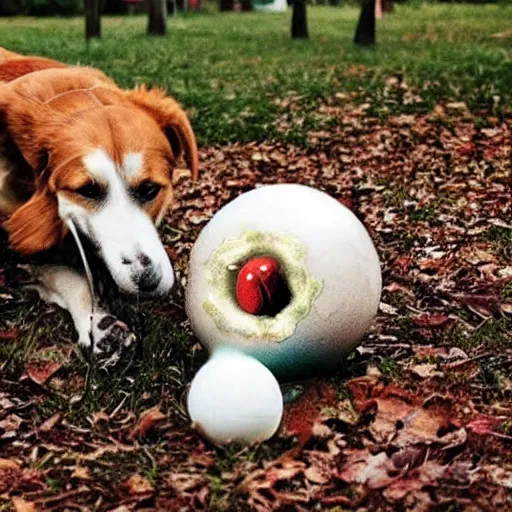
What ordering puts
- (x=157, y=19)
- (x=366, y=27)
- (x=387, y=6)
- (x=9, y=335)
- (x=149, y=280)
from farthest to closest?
(x=387, y=6), (x=157, y=19), (x=366, y=27), (x=9, y=335), (x=149, y=280)

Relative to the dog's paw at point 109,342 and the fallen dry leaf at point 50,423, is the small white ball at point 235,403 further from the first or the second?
the dog's paw at point 109,342

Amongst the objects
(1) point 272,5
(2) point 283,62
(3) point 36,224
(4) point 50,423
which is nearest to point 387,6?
(1) point 272,5

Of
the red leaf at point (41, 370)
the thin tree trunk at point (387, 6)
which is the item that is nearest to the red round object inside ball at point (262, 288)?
the red leaf at point (41, 370)

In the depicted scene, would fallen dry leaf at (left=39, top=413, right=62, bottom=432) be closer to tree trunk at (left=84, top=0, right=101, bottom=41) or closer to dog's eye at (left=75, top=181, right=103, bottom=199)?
dog's eye at (left=75, top=181, right=103, bottom=199)

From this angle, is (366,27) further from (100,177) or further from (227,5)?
(227,5)

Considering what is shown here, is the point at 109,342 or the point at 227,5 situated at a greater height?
the point at 109,342

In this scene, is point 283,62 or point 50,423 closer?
point 50,423
